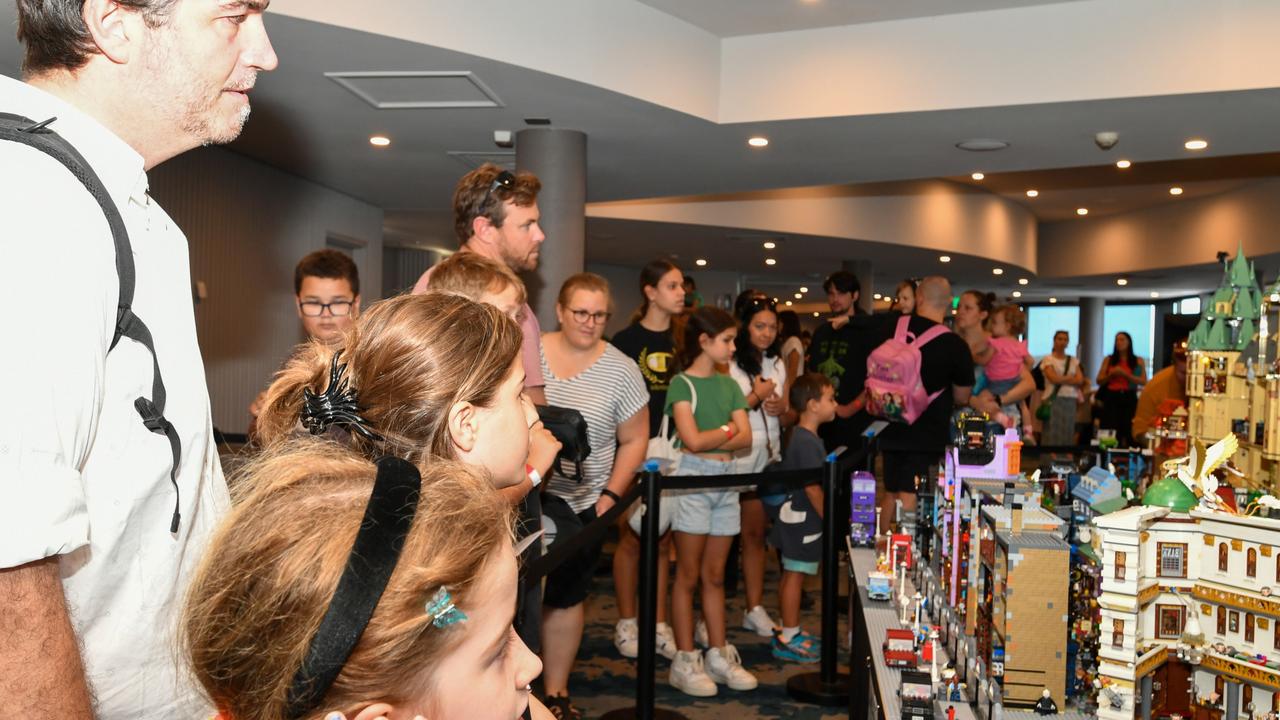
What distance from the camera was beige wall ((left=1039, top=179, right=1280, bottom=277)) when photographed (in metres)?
11.2

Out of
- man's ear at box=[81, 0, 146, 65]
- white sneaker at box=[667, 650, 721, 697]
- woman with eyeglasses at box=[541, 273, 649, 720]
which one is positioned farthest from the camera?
white sneaker at box=[667, 650, 721, 697]

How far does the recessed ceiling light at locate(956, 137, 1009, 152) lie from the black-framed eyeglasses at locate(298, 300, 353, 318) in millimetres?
4266

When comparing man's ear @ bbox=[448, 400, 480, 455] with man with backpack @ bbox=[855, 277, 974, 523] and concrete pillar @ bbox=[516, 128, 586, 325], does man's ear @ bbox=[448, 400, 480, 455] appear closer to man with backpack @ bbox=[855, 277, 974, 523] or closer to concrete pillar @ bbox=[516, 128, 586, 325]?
man with backpack @ bbox=[855, 277, 974, 523]

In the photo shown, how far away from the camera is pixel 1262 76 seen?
16.3 ft

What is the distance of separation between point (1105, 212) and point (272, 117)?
11677mm

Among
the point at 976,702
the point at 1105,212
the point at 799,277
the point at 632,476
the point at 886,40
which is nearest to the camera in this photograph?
the point at 976,702

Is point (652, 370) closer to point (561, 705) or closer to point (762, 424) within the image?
point (762, 424)

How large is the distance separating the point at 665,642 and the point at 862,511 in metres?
1.46

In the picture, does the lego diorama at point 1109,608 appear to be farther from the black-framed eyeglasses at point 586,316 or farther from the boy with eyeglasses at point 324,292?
the boy with eyeglasses at point 324,292

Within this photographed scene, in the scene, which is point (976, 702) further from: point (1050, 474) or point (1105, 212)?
point (1105, 212)

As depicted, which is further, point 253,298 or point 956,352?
point 253,298

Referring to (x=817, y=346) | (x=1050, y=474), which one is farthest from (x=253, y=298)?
(x=1050, y=474)

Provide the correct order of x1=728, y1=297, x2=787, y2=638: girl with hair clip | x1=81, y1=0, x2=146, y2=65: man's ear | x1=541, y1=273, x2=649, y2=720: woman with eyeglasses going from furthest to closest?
x1=728, y1=297, x2=787, y2=638: girl with hair clip
x1=541, y1=273, x2=649, y2=720: woman with eyeglasses
x1=81, y1=0, x2=146, y2=65: man's ear

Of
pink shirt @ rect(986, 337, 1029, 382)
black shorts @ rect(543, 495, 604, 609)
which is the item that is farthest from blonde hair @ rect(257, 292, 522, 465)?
pink shirt @ rect(986, 337, 1029, 382)
